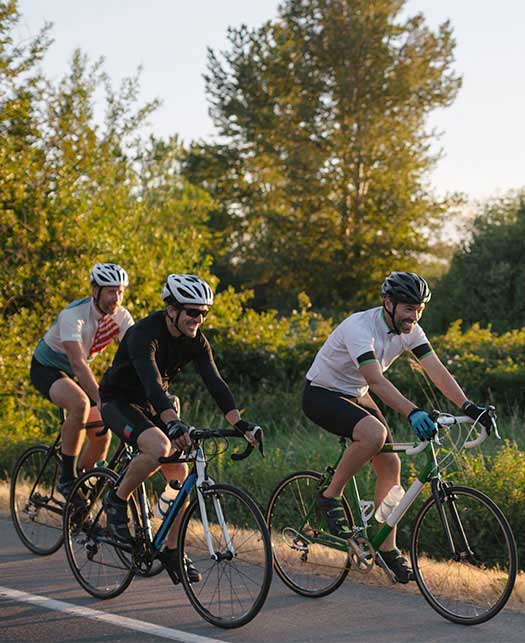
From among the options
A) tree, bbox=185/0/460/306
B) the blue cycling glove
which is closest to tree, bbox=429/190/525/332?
tree, bbox=185/0/460/306

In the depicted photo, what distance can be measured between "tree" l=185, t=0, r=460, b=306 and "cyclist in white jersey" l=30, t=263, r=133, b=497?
3154cm

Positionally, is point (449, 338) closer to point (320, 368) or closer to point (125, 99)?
point (125, 99)

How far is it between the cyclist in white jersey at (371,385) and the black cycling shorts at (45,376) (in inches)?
86.2

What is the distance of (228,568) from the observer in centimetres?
584

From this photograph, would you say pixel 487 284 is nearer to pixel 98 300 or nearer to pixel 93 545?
pixel 98 300

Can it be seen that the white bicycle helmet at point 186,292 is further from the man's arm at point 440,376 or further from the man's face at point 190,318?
the man's arm at point 440,376

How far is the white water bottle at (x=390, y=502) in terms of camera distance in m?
6.07

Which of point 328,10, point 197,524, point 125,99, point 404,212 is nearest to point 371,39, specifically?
point 328,10

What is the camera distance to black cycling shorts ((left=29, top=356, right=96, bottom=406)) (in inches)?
309

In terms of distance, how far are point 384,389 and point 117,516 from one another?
5.99 ft

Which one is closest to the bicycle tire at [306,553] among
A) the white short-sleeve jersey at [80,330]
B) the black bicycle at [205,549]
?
the black bicycle at [205,549]

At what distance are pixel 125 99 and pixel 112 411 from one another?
12082 millimetres

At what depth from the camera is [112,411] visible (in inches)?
253

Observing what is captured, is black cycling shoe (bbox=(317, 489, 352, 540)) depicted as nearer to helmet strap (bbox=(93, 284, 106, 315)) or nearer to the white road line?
the white road line
